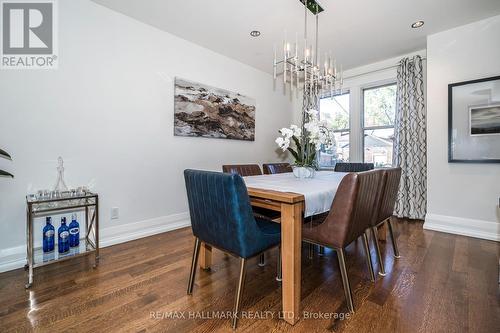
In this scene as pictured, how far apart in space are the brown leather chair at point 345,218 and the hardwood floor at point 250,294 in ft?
0.94

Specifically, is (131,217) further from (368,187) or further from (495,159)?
(495,159)

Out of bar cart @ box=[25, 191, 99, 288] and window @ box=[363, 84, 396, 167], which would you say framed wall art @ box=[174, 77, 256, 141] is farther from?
window @ box=[363, 84, 396, 167]

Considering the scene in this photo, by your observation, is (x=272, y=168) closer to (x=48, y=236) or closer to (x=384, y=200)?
(x=384, y=200)

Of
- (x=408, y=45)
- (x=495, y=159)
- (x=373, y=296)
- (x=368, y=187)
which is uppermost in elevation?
(x=408, y=45)

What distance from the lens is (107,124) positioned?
95.7 inches

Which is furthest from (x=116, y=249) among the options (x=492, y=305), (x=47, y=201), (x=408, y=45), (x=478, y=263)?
(x=408, y=45)

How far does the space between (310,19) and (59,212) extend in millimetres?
3345

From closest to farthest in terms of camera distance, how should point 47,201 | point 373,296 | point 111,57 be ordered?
point 373,296, point 47,201, point 111,57

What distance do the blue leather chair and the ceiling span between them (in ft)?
6.75

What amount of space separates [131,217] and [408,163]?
3885 millimetres

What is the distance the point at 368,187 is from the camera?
1.53 metres

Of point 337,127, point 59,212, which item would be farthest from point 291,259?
point 337,127

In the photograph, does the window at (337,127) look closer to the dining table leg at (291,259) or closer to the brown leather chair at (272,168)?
the brown leather chair at (272,168)

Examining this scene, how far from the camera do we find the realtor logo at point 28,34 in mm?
1958
